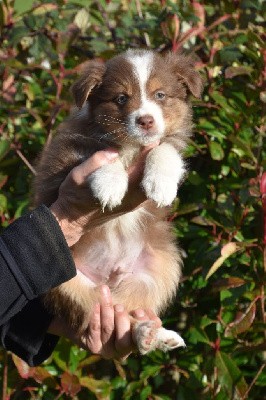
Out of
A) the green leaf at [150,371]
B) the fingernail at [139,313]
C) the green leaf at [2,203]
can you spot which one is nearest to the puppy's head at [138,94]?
the fingernail at [139,313]

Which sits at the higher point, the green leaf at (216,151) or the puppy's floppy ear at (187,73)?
the puppy's floppy ear at (187,73)

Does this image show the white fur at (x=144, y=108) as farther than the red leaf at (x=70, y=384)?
No

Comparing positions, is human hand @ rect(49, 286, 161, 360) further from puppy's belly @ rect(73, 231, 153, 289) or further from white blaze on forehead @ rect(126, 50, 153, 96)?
white blaze on forehead @ rect(126, 50, 153, 96)

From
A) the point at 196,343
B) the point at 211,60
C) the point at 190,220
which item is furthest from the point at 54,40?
the point at 196,343

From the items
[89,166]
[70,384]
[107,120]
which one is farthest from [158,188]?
[70,384]

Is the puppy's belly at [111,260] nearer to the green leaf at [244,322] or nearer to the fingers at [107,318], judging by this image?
the fingers at [107,318]

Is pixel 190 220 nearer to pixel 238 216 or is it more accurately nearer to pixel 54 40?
pixel 238 216

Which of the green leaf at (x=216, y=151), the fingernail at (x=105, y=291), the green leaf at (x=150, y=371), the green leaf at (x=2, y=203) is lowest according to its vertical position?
the green leaf at (x=150, y=371)

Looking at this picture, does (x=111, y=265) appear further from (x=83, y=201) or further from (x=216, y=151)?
(x=216, y=151)

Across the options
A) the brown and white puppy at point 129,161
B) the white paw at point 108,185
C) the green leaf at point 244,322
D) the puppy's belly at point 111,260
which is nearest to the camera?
the white paw at point 108,185
